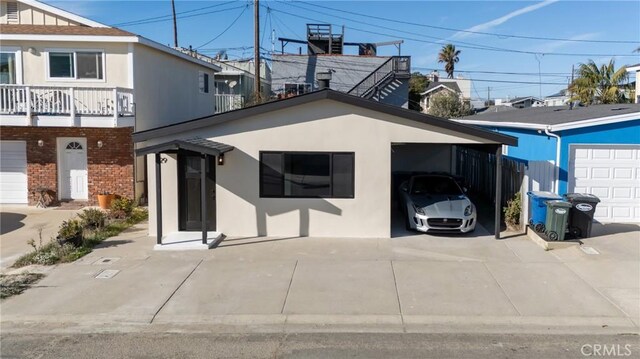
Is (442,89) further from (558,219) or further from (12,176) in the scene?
(558,219)

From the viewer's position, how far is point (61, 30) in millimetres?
17359

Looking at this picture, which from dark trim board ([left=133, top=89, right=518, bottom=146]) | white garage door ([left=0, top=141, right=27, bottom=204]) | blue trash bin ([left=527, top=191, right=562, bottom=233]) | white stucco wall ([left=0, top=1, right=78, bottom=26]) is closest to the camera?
blue trash bin ([left=527, top=191, right=562, bottom=233])

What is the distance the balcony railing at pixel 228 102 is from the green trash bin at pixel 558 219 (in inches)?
845

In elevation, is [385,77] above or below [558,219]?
above

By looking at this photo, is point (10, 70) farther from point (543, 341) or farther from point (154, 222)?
point (543, 341)

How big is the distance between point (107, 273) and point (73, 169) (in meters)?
8.97

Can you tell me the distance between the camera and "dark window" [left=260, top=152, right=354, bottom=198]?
12711 millimetres

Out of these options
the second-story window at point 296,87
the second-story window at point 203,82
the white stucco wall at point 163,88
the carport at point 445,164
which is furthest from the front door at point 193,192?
the second-story window at point 296,87

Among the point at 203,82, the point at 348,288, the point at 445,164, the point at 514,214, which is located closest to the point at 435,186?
the point at 514,214

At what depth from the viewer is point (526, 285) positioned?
9.12 metres

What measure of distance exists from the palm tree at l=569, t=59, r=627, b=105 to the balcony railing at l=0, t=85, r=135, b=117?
24.3 metres

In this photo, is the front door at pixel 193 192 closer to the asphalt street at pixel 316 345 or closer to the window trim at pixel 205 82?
the asphalt street at pixel 316 345

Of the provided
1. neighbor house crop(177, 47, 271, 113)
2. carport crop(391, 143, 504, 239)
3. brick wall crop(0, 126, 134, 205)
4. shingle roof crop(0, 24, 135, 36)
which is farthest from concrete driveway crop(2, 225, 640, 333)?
neighbor house crop(177, 47, 271, 113)

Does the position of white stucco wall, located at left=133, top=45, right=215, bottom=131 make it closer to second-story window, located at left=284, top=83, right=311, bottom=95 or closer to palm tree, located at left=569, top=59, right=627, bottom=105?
second-story window, located at left=284, top=83, right=311, bottom=95
